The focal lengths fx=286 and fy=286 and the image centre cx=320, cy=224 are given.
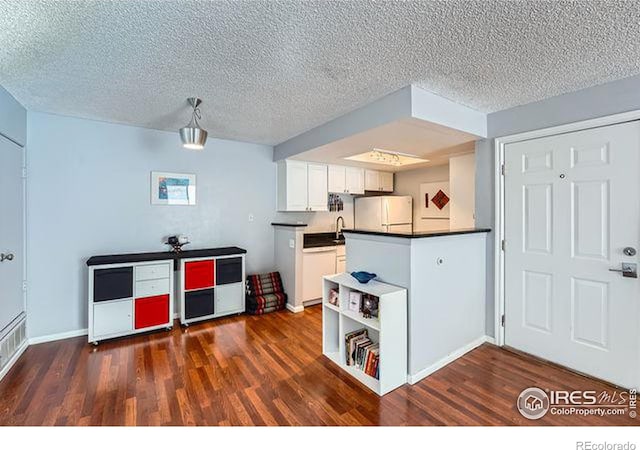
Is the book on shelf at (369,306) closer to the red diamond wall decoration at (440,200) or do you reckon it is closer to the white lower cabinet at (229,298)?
the white lower cabinet at (229,298)

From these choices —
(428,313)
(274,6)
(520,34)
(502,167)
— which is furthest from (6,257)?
(502,167)

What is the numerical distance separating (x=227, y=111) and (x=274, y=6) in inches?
65.5

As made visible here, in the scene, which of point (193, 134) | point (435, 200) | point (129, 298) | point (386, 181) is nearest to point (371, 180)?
point (386, 181)

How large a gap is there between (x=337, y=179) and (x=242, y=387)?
11.2 feet

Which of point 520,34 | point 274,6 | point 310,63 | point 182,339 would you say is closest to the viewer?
point 274,6

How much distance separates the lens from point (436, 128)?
2.66m

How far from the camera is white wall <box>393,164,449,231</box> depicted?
16.1ft

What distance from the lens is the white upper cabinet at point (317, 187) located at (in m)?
4.52

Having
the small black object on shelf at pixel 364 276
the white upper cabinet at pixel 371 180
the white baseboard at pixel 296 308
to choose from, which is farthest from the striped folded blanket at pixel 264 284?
Result: the white upper cabinet at pixel 371 180

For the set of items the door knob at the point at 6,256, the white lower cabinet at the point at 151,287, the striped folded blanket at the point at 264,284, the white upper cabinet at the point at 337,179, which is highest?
the white upper cabinet at the point at 337,179

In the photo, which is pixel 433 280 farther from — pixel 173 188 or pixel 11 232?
pixel 11 232

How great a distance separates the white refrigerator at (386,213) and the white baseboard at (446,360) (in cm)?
226

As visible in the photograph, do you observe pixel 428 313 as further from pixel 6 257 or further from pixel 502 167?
pixel 6 257

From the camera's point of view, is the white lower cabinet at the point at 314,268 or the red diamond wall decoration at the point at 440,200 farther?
the red diamond wall decoration at the point at 440,200
